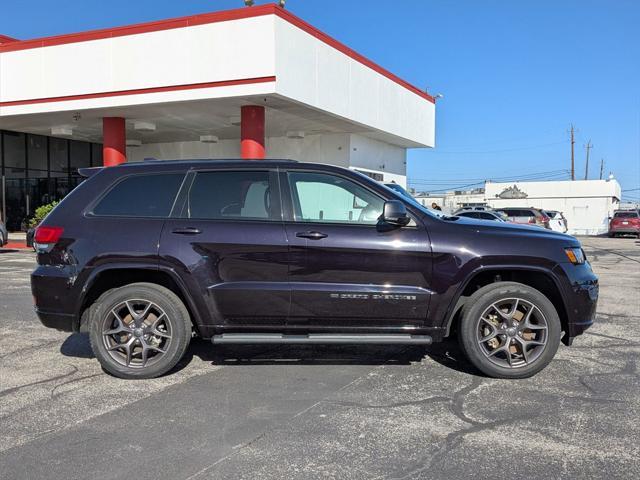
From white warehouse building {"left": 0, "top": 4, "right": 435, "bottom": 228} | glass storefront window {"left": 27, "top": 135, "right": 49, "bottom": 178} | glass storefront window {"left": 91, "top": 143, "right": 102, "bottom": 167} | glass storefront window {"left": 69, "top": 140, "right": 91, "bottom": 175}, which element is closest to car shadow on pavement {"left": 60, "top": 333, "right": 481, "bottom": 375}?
white warehouse building {"left": 0, "top": 4, "right": 435, "bottom": 228}

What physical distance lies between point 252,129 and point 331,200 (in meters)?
12.7

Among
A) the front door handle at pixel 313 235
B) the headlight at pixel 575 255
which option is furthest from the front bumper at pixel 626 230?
the front door handle at pixel 313 235

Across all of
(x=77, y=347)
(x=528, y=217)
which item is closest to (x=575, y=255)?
(x=77, y=347)

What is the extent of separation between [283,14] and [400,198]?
38.7 feet

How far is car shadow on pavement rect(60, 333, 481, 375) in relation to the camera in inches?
215

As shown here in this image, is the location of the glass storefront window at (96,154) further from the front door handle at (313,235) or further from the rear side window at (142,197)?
the front door handle at (313,235)

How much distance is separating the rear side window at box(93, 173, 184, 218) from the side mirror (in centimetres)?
195

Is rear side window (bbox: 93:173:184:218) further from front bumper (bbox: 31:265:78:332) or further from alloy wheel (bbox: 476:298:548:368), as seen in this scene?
alloy wheel (bbox: 476:298:548:368)

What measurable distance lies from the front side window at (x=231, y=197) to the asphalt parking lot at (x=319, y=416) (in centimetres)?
150

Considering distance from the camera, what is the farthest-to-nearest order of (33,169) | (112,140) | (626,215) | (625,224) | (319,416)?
(626,215) → (625,224) → (33,169) → (112,140) → (319,416)

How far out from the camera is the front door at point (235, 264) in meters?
4.79

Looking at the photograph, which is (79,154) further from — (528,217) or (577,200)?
(577,200)

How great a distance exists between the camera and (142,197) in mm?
5090

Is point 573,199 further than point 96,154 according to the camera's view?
Yes
